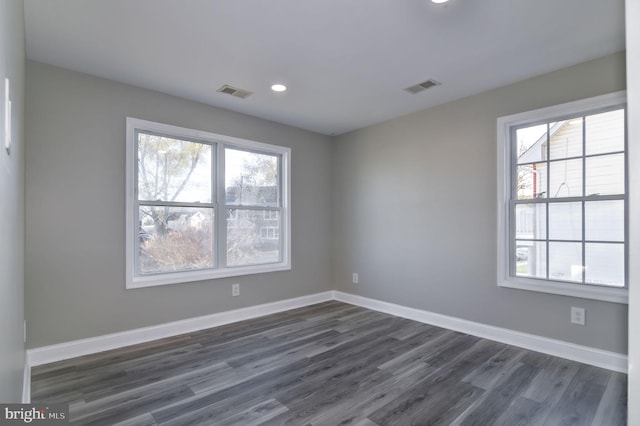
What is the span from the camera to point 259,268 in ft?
13.8

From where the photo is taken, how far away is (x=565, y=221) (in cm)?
297

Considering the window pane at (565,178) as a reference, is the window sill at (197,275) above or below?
below

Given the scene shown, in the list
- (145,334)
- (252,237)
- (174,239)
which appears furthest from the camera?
(252,237)

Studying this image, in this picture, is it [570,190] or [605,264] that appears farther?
[570,190]

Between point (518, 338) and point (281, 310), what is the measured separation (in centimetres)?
272

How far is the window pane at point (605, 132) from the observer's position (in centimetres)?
269

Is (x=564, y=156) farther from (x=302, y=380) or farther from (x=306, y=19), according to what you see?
(x=302, y=380)

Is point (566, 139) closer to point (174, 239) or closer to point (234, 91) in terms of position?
point (234, 91)

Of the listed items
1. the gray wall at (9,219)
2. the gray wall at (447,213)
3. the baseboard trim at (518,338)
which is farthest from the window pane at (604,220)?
the gray wall at (9,219)

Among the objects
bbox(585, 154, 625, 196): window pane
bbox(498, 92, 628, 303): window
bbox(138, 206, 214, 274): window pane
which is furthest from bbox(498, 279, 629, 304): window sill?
bbox(138, 206, 214, 274): window pane

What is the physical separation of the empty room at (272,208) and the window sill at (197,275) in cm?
3

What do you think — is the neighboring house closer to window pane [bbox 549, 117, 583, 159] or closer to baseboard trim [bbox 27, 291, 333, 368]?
window pane [bbox 549, 117, 583, 159]

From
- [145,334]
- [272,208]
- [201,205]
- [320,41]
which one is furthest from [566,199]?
[145,334]

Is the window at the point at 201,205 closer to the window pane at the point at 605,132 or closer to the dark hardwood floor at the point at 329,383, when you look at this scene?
the dark hardwood floor at the point at 329,383
